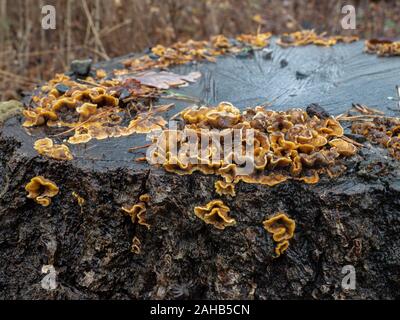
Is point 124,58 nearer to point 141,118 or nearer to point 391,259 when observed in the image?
point 141,118

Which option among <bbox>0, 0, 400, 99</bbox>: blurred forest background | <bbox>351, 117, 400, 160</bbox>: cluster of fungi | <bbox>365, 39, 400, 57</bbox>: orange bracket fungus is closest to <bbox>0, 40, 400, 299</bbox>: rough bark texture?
<bbox>351, 117, 400, 160</bbox>: cluster of fungi

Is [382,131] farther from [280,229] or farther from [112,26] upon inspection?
[112,26]

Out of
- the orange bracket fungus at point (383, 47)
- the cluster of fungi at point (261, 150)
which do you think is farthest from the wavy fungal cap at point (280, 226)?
the orange bracket fungus at point (383, 47)

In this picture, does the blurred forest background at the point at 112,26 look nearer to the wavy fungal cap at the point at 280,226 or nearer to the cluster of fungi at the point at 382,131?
the cluster of fungi at the point at 382,131

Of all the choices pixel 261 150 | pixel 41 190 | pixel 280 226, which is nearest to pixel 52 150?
pixel 41 190

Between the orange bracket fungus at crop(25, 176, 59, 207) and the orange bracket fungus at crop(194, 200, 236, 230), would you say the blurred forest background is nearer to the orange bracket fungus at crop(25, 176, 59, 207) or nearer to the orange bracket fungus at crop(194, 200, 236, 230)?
the orange bracket fungus at crop(25, 176, 59, 207)
